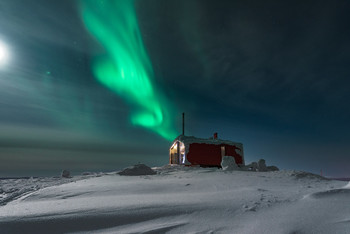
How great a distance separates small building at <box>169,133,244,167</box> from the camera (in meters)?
18.8

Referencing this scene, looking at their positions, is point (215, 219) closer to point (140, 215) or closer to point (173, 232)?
point (173, 232)

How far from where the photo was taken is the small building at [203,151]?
18.8 meters

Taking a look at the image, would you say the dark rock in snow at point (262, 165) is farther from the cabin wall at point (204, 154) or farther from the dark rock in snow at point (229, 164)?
the cabin wall at point (204, 154)

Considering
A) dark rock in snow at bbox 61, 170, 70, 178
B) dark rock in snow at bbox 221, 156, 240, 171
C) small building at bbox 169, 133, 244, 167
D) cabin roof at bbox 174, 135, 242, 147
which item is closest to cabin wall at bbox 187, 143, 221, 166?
small building at bbox 169, 133, 244, 167

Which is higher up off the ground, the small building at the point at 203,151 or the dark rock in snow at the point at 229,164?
the small building at the point at 203,151

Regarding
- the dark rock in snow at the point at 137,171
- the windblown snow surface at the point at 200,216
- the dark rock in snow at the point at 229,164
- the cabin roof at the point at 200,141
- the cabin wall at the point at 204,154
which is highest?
the cabin roof at the point at 200,141

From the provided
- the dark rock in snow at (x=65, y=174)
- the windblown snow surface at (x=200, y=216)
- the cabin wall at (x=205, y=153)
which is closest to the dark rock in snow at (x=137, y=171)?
the dark rock in snow at (x=65, y=174)

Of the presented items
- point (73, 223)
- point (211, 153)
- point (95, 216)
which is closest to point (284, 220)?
point (95, 216)

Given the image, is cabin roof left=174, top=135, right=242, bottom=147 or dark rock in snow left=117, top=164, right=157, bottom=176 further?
cabin roof left=174, top=135, right=242, bottom=147

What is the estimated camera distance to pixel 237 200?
8.43 ft

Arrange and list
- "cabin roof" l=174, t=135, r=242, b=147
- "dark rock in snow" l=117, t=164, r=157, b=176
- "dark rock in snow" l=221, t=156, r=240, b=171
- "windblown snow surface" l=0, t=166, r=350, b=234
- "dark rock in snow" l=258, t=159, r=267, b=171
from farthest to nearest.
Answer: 1. "cabin roof" l=174, t=135, r=242, b=147
2. "dark rock in snow" l=258, t=159, r=267, b=171
3. "dark rock in snow" l=221, t=156, r=240, b=171
4. "dark rock in snow" l=117, t=164, r=157, b=176
5. "windblown snow surface" l=0, t=166, r=350, b=234

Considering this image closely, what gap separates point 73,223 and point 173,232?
3.56ft

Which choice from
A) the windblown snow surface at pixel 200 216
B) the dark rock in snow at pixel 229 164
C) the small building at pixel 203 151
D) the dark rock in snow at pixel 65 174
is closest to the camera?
the windblown snow surface at pixel 200 216

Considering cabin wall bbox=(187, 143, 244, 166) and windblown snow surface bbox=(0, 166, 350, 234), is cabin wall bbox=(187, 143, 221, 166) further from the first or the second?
windblown snow surface bbox=(0, 166, 350, 234)
